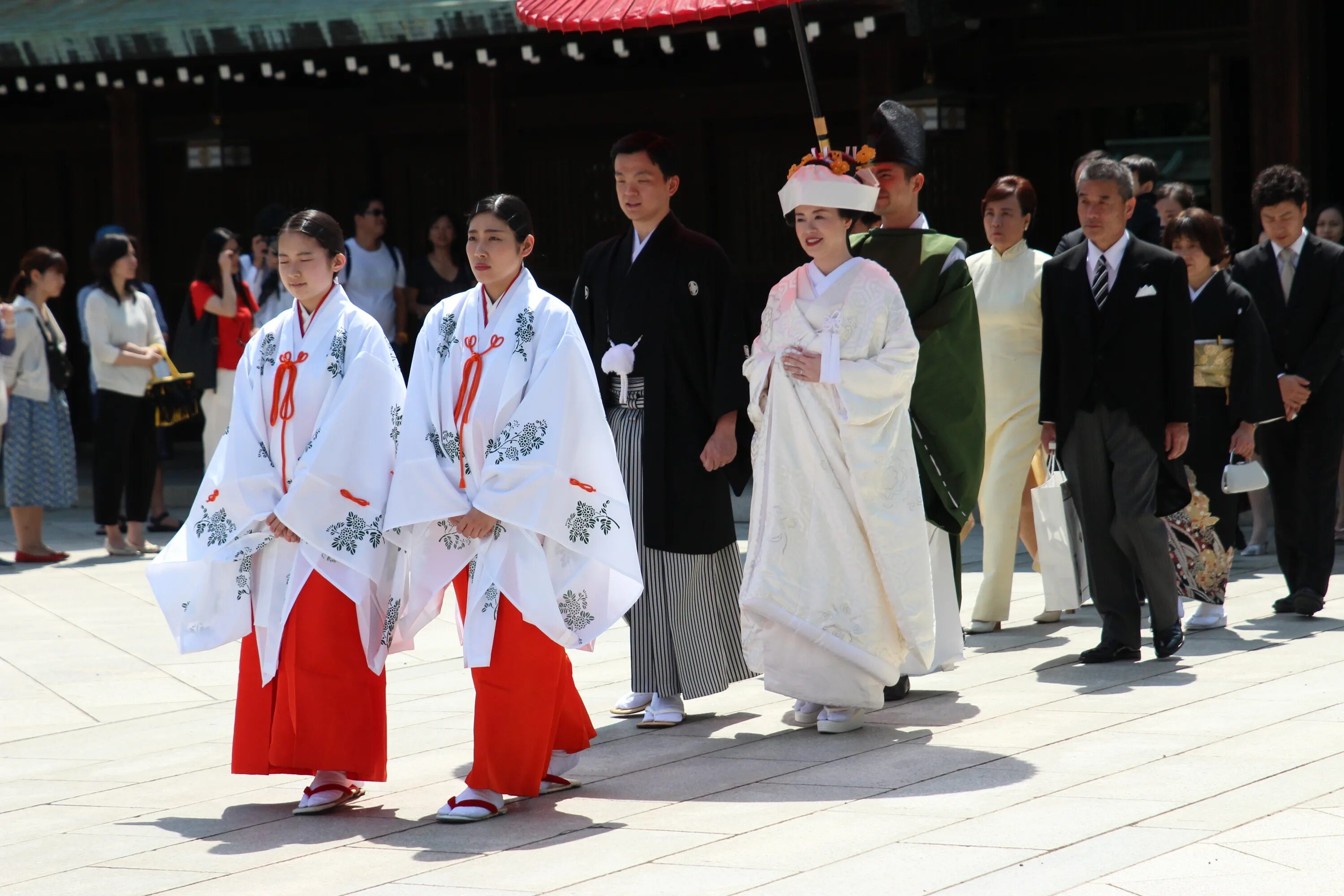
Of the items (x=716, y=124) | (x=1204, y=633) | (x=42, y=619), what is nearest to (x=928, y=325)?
(x=1204, y=633)

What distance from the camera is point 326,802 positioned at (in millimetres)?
4309

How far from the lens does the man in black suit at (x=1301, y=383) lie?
6.64 meters

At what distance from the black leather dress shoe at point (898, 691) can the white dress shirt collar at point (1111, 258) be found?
1625 mm

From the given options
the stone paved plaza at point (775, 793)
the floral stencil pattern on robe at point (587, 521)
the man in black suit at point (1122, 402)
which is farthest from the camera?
the man in black suit at point (1122, 402)

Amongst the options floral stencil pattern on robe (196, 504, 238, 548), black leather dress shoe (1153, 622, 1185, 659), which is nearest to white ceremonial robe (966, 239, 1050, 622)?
black leather dress shoe (1153, 622, 1185, 659)

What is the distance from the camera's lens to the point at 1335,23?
10281 millimetres

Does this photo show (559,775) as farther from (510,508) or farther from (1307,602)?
(1307,602)

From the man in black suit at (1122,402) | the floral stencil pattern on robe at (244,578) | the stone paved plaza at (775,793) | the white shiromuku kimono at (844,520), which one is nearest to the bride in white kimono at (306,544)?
the floral stencil pattern on robe at (244,578)

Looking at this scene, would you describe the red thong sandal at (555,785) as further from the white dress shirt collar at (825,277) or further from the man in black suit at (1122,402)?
the man in black suit at (1122,402)

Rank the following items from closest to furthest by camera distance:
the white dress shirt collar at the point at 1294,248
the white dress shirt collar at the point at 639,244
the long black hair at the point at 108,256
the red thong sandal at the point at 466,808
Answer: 1. the red thong sandal at the point at 466,808
2. the white dress shirt collar at the point at 639,244
3. the white dress shirt collar at the point at 1294,248
4. the long black hair at the point at 108,256

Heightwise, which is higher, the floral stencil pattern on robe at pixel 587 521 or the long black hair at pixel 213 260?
the long black hair at pixel 213 260

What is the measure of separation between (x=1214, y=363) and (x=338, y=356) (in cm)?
380

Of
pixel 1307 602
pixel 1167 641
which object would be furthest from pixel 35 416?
pixel 1307 602

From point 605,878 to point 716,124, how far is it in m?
9.08
